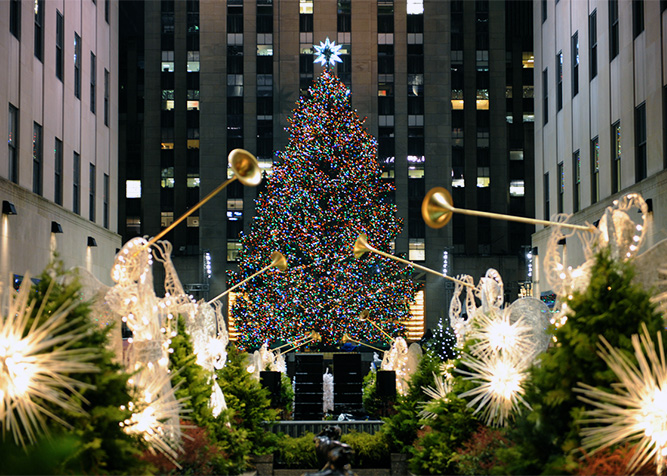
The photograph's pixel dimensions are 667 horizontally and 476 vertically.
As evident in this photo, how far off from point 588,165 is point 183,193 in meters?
37.8

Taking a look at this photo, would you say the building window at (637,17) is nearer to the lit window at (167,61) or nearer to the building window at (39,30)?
the building window at (39,30)

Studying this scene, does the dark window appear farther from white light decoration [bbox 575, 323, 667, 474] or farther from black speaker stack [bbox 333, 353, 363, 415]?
white light decoration [bbox 575, 323, 667, 474]

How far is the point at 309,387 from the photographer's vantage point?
29.5 meters

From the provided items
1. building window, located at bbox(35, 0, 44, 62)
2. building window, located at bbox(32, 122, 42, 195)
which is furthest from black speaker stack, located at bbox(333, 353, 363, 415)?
building window, located at bbox(35, 0, 44, 62)

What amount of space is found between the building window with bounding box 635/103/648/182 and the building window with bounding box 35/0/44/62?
67.1 ft

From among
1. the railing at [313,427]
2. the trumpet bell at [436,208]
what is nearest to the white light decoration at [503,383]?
the trumpet bell at [436,208]

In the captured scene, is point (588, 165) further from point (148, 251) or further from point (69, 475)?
point (69, 475)

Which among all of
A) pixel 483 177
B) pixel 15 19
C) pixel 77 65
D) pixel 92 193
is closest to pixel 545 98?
pixel 77 65

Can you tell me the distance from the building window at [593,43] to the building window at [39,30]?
66.6ft

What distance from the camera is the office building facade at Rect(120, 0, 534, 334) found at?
59.6 m

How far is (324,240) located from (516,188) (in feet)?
97.4

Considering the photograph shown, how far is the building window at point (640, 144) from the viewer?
2644cm

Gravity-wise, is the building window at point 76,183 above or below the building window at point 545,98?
below

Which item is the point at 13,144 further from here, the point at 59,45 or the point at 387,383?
the point at 387,383
